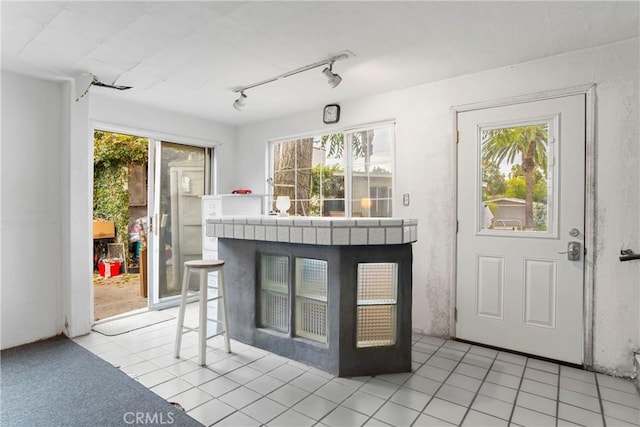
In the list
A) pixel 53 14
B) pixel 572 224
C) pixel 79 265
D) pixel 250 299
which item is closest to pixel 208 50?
pixel 53 14

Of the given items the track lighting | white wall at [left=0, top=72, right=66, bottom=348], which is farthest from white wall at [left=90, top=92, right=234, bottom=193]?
the track lighting

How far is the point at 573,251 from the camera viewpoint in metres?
2.66

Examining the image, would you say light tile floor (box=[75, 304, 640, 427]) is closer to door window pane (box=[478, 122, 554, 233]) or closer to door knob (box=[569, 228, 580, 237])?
door knob (box=[569, 228, 580, 237])

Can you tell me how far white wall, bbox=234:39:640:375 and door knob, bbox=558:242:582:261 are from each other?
0.36 feet

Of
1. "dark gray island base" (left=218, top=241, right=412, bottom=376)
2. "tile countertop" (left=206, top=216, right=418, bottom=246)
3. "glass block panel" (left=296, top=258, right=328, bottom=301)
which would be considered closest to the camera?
"tile countertop" (left=206, top=216, right=418, bottom=246)

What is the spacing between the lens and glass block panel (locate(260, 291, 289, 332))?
2.82 meters

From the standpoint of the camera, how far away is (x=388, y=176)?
368 centimetres

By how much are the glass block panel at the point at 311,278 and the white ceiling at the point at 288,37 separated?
162cm

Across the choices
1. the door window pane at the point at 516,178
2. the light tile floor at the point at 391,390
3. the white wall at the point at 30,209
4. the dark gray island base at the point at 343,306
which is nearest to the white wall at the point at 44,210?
the white wall at the point at 30,209

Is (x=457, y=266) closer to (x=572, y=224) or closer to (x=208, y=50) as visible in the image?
(x=572, y=224)

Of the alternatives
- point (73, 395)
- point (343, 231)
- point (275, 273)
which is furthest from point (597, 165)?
point (73, 395)

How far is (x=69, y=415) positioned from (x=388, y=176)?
3.16 metres

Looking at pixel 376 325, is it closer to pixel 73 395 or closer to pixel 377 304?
pixel 377 304

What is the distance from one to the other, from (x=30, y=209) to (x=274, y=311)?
2419 millimetres
